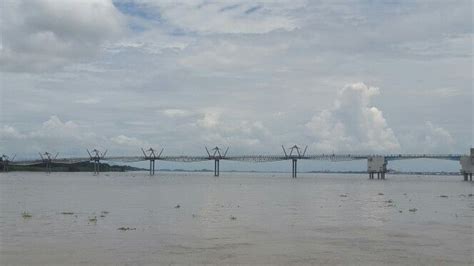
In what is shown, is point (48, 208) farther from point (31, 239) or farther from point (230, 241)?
point (230, 241)

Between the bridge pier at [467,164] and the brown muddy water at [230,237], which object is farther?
the bridge pier at [467,164]

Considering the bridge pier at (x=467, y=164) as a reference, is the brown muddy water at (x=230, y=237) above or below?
below

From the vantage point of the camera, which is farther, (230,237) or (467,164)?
(467,164)

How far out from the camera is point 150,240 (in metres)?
27.2

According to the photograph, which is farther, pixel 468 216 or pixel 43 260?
pixel 468 216

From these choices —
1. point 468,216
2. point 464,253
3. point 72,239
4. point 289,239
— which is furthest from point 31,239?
point 468,216

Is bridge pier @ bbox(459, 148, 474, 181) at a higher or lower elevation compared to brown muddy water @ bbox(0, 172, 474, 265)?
higher

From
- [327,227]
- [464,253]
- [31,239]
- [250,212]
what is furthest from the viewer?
[250,212]

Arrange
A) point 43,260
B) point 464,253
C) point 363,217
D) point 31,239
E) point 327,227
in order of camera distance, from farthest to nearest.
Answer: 1. point 363,217
2. point 327,227
3. point 31,239
4. point 464,253
5. point 43,260

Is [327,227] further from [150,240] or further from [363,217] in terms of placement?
[150,240]

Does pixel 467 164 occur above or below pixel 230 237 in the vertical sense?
above

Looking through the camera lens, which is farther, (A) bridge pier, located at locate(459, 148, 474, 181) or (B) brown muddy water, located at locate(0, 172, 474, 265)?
(A) bridge pier, located at locate(459, 148, 474, 181)

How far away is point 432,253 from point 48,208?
3214 centimetres

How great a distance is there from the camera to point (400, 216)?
137 ft
